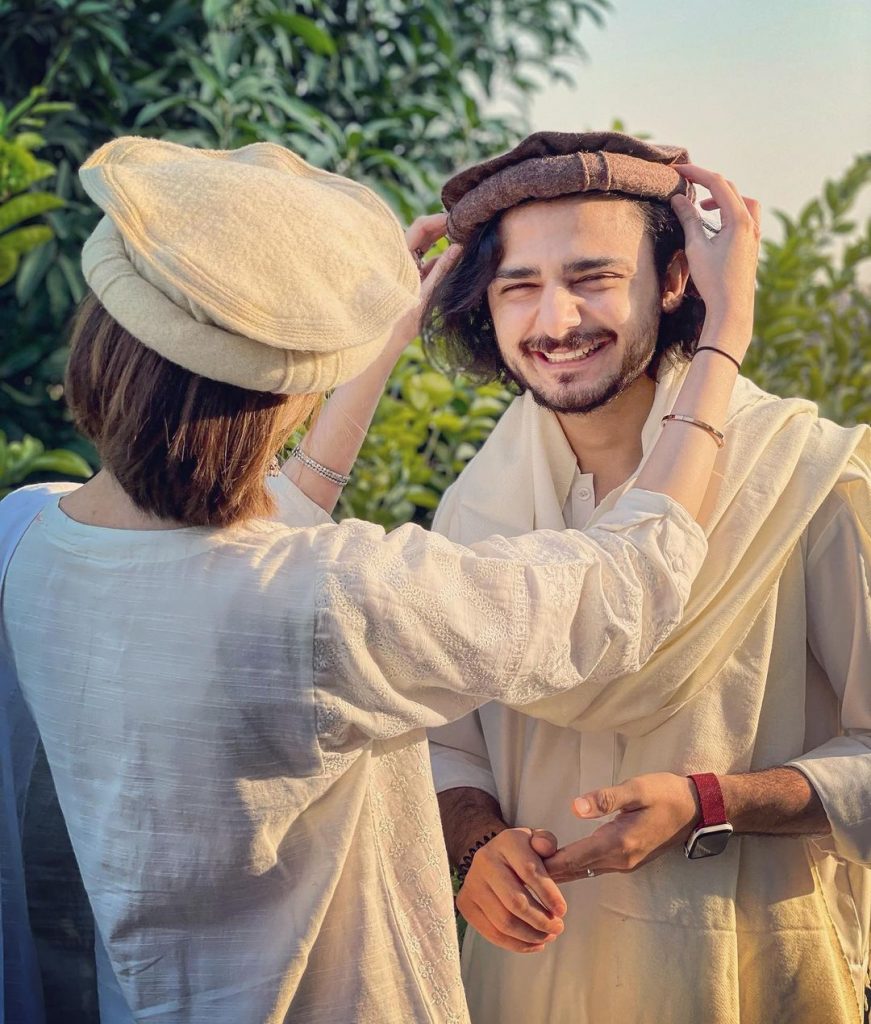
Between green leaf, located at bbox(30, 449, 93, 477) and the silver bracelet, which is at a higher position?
the silver bracelet

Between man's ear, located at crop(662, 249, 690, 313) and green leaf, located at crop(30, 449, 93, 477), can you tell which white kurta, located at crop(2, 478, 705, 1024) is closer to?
man's ear, located at crop(662, 249, 690, 313)

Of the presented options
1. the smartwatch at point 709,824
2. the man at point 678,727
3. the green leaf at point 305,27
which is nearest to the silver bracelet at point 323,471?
the man at point 678,727

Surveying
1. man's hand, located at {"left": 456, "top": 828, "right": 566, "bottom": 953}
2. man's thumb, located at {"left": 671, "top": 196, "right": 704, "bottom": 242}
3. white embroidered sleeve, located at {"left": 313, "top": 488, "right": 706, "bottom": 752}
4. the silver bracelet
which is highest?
man's thumb, located at {"left": 671, "top": 196, "right": 704, "bottom": 242}

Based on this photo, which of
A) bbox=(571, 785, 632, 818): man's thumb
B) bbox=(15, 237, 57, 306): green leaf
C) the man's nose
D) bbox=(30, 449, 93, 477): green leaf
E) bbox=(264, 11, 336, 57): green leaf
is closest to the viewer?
bbox=(571, 785, 632, 818): man's thumb

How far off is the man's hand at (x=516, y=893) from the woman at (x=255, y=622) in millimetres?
187

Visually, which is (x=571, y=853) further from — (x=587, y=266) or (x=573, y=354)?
(x=587, y=266)

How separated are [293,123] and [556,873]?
2535 millimetres

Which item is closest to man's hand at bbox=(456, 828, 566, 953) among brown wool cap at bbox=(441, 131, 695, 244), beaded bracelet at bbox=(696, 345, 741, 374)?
beaded bracelet at bbox=(696, 345, 741, 374)

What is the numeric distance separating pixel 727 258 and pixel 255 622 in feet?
2.63

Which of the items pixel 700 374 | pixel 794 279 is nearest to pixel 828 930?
pixel 700 374

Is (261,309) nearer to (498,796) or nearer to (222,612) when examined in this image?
(222,612)

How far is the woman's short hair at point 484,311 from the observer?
5.68 feet

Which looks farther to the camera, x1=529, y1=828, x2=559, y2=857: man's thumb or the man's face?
the man's face

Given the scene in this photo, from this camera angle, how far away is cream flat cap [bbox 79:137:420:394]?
114 cm
